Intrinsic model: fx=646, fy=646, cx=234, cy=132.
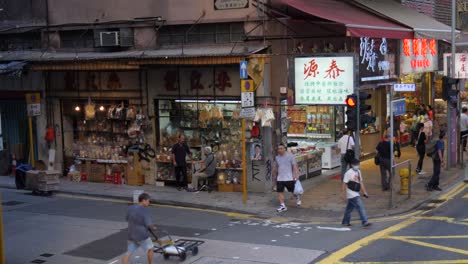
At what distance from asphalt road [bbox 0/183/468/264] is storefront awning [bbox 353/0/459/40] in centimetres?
597

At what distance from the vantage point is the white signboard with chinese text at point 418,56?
2342cm

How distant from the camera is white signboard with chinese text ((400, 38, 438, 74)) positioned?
23.4 metres

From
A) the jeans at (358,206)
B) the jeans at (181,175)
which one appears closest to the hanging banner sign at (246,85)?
the jeans at (181,175)

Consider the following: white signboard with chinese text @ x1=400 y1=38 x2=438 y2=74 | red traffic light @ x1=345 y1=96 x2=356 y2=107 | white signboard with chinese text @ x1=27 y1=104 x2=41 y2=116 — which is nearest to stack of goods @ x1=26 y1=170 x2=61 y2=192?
white signboard with chinese text @ x1=27 y1=104 x2=41 y2=116

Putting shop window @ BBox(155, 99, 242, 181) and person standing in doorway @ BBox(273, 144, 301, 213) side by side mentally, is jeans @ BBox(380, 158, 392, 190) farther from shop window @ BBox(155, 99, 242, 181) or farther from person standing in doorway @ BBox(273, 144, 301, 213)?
shop window @ BBox(155, 99, 242, 181)

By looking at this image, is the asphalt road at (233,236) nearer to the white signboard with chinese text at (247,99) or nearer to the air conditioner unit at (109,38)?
the white signboard with chinese text at (247,99)

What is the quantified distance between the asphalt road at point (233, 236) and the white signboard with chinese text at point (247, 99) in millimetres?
2912

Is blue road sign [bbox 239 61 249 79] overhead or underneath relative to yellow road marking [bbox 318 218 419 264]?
overhead

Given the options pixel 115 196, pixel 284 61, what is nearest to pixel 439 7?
pixel 284 61

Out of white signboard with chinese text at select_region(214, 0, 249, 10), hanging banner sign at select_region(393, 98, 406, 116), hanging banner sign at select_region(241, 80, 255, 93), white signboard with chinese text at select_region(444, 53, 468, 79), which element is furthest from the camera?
white signboard with chinese text at select_region(444, 53, 468, 79)

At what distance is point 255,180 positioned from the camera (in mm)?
18625

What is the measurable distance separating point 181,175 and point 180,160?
719mm

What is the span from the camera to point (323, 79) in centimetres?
1717

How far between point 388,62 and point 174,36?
742cm
